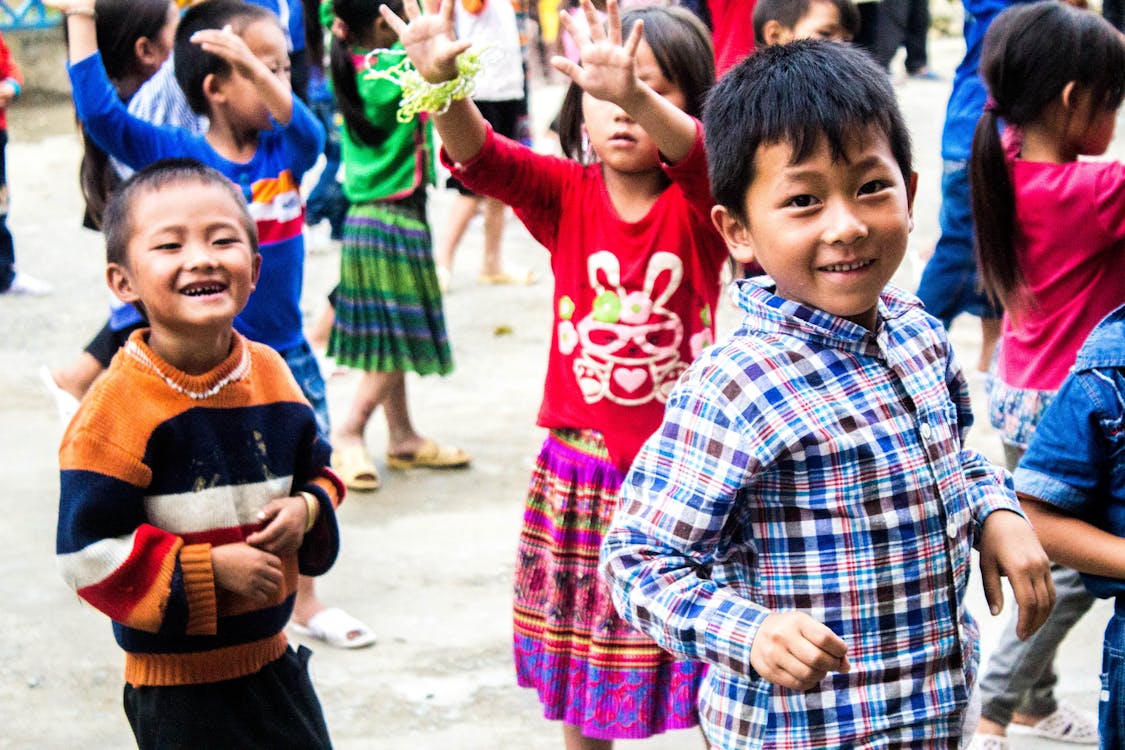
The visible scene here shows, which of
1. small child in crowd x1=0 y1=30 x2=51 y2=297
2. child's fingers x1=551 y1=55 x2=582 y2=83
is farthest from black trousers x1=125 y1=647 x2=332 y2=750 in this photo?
small child in crowd x1=0 y1=30 x2=51 y2=297

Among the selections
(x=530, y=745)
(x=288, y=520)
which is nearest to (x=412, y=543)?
(x=530, y=745)

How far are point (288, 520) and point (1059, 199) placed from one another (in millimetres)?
1725

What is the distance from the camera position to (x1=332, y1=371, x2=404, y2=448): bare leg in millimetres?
4652

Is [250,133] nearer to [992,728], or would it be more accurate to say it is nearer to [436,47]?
[436,47]

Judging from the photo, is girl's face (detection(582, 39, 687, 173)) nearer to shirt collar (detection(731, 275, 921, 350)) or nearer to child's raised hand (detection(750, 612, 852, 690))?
shirt collar (detection(731, 275, 921, 350))

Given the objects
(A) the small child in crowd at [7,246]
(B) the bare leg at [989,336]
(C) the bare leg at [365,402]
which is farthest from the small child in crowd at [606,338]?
(A) the small child in crowd at [7,246]

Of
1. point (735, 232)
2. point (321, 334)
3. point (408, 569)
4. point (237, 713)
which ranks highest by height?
point (735, 232)

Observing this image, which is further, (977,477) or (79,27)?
(79,27)

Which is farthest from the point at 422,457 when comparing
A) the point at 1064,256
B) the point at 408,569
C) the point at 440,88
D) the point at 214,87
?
the point at 440,88

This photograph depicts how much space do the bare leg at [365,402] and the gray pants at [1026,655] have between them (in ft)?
7.03

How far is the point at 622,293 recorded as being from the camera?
269 cm

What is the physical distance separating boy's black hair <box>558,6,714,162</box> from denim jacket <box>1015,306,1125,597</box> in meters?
0.94

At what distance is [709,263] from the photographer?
2.73 m

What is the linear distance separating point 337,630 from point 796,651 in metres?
2.23
